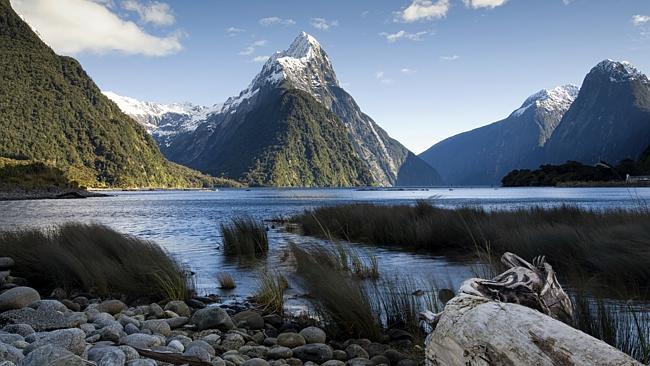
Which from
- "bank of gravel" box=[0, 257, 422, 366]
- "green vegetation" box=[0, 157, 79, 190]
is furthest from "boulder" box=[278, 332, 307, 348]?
"green vegetation" box=[0, 157, 79, 190]

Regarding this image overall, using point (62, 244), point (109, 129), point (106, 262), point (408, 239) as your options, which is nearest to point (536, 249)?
point (408, 239)

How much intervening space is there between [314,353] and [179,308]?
266 centimetres

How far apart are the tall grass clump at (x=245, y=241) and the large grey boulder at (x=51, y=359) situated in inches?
412

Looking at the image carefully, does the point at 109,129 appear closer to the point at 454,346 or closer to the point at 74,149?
the point at 74,149

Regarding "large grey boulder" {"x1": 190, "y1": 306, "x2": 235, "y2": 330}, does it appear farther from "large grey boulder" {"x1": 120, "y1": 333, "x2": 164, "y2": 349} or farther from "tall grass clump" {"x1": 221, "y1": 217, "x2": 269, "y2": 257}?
"tall grass clump" {"x1": 221, "y1": 217, "x2": 269, "y2": 257}

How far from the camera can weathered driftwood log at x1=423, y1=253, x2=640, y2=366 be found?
272 cm

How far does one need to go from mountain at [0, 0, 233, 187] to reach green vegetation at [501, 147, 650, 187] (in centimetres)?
11224

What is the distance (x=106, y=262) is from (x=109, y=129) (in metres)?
182

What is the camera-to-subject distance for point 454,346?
3.26m

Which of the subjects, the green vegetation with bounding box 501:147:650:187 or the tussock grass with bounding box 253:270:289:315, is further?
the green vegetation with bounding box 501:147:650:187

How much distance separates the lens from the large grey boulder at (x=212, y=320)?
6.21 metres

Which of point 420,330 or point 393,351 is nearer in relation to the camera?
point 393,351

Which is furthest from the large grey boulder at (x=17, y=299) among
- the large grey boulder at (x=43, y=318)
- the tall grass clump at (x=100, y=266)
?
the tall grass clump at (x=100, y=266)

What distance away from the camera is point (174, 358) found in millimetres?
4383
